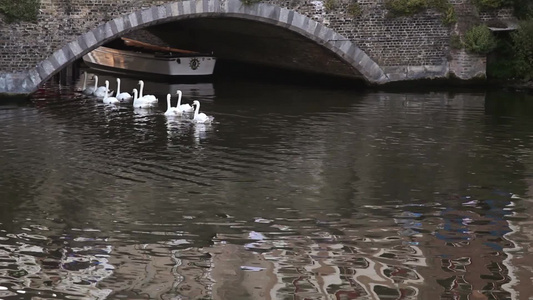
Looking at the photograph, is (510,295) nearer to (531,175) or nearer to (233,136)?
(531,175)

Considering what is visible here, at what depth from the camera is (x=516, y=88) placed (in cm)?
2411

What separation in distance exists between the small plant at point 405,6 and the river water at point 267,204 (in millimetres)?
4476

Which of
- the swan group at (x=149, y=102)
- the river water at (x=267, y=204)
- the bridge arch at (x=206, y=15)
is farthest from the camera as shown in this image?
the bridge arch at (x=206, y=15)

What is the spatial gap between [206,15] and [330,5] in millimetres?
3031

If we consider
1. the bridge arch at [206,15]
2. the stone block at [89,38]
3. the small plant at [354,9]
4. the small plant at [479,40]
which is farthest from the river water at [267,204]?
the small plant at [354,9]

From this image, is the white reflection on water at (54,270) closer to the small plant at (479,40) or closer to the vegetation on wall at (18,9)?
the vegetation on wall at (18,9)

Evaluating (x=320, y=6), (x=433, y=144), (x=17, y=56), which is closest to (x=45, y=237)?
(x=433, y=144)

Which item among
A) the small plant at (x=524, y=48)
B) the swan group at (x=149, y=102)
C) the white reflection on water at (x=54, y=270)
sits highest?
the small plant at (x=524, y=48)

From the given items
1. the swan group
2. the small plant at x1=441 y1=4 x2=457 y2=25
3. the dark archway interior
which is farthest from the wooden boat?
the small plant at x1=441 y1=4 x2=457 y2=25

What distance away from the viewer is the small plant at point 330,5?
912 inches

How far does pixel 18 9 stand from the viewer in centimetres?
2050

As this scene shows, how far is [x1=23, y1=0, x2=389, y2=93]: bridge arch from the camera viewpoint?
827 inches

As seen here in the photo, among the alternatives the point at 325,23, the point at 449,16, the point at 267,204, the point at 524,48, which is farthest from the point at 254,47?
the point at 267,204

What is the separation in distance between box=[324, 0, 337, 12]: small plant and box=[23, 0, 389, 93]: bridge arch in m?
0.41
